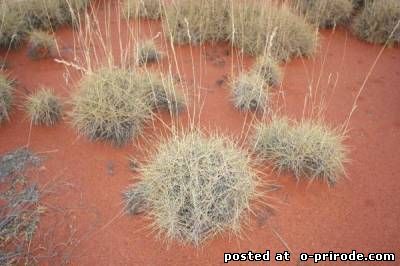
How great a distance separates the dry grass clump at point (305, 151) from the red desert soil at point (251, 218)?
13cm

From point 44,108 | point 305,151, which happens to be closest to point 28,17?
point 44,108

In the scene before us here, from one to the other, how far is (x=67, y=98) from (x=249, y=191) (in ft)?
7.76

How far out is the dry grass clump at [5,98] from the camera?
4516 millimetres

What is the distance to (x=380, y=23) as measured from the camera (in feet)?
21.0

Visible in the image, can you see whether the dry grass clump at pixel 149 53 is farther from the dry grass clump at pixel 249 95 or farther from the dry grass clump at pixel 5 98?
the dry grass clump at pixel 5 98

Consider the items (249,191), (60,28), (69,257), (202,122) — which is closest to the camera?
(69,257)

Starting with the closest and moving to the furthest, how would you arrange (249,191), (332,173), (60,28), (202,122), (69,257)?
(69,257)
(249,191)
(332,173)
(202,122)
(60,28)

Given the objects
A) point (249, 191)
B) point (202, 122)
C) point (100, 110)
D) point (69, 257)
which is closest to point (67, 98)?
point (100, 110)

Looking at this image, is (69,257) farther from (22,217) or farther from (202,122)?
(202,122)

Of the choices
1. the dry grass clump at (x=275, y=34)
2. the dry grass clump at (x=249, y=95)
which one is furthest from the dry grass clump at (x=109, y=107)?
the dry grass clump at (x=275, y=34)

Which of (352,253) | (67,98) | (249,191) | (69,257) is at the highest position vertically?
(67,98)

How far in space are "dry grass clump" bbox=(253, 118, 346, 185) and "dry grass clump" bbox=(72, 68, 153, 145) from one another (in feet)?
3.99

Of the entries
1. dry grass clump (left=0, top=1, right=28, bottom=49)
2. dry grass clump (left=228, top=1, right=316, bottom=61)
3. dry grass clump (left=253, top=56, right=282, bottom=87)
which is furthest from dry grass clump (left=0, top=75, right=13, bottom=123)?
dry grass clump (left=228, top=1, right=316, bottom=61)

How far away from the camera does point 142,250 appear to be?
3.40 metres
